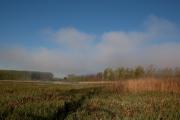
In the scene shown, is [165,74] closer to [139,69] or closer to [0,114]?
[0,114]

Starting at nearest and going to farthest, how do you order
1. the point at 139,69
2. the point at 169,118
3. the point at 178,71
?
1. the point at 169,118
2. the point at 178,71
3. the point at 139,69

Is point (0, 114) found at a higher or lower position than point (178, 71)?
lower

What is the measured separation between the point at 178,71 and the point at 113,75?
247 ft

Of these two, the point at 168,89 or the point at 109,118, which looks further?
the point at 168,89

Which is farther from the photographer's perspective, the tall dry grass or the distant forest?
the distant forest

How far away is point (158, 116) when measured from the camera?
784 centimetres

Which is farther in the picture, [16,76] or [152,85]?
[16,76]

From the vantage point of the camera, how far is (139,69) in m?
85.6

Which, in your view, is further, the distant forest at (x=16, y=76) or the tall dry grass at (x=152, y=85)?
the distant forest at (x=16, y=76)

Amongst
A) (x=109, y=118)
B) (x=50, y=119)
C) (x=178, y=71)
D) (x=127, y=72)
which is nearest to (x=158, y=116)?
(x=109, y=118)

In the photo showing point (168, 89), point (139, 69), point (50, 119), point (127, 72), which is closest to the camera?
point (50, 119)

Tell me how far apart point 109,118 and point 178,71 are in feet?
52.3

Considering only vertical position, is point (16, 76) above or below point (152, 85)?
above

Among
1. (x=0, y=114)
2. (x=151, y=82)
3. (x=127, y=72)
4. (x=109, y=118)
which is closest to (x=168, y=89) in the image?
(x=151, y=82)
